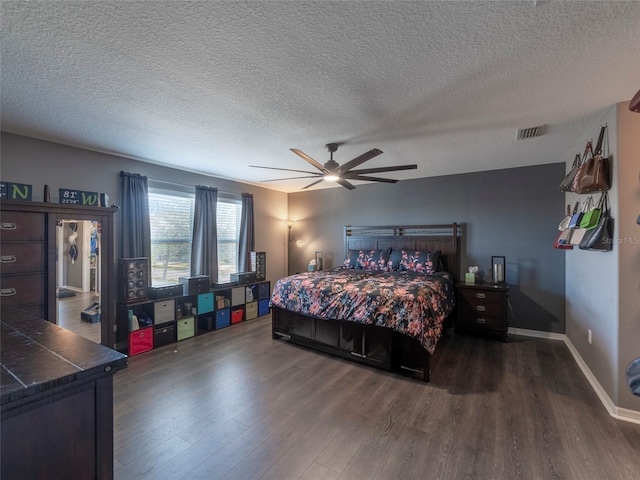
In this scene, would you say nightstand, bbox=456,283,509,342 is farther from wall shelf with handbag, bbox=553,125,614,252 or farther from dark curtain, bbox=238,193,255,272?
dark curtain, bbox=238,193,255,272

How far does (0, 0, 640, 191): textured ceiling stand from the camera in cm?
140

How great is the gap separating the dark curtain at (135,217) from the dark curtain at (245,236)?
5.41ft

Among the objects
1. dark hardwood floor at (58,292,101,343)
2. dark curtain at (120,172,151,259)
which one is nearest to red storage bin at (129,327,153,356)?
dark hardwood floor at (58,292,101,343)

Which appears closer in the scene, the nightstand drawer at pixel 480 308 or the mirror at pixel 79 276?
the mirror at pixel 79 276

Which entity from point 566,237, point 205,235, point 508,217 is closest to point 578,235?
point 566,237

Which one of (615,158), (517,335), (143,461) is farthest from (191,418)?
(517,335)

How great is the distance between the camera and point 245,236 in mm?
5301

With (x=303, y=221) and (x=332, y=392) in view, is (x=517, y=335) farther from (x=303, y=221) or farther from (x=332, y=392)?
(x=303, y=221)

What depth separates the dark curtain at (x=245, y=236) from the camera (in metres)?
5.29

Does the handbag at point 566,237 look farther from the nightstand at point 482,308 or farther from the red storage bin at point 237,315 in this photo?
the red storage bin at point 237,315

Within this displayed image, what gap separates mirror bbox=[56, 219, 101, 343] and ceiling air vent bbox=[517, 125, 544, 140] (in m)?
4.44

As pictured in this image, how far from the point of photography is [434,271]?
4.28m

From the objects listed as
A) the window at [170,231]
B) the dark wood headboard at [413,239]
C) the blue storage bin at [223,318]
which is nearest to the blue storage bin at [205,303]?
the blue storage bin at [223,318]

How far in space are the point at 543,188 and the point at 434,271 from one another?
1.89 meters
